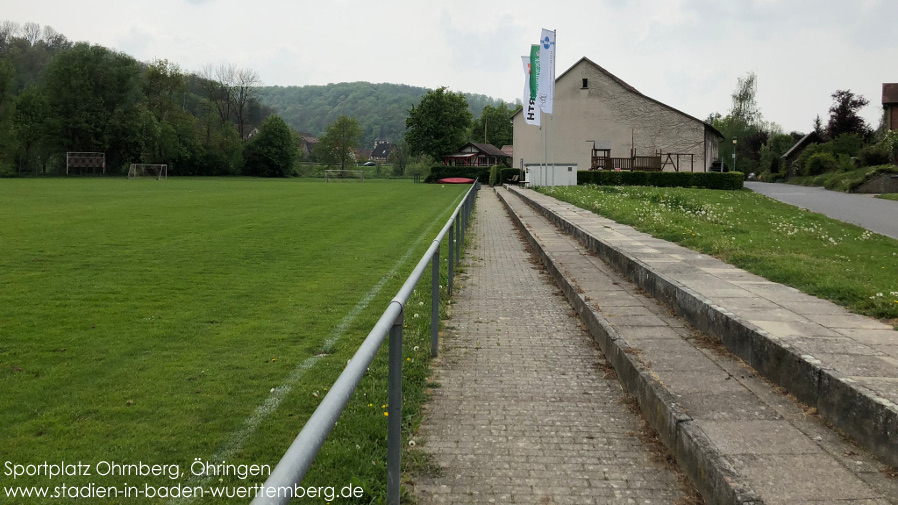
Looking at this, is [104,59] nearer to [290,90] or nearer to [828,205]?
[828,205]

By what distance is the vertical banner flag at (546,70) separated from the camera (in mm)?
32875

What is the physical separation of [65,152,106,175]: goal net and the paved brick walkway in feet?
223

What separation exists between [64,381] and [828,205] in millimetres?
28361

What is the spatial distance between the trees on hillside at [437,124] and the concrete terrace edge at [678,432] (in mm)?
82500

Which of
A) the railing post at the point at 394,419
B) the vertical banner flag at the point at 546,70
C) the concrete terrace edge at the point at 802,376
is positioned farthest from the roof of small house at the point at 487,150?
the railing post at the point at 394,419

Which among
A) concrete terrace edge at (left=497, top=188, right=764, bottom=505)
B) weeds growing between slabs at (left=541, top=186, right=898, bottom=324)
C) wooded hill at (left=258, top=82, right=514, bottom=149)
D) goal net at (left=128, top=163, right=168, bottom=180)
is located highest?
wooded hill at (left=258, top=82, right=514, bottom=149)

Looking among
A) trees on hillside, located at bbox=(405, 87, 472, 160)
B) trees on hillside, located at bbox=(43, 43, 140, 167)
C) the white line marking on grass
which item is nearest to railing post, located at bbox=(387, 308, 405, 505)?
the white line marking on grass

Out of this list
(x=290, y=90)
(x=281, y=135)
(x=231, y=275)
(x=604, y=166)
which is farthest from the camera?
(x=290, y=90)

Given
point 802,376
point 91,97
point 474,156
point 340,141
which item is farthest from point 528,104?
point 340,141

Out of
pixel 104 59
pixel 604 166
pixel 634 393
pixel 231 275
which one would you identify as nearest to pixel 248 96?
pixel 104 59

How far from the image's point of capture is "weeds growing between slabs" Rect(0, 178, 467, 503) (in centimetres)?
367

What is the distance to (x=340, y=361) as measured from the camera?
213 inches

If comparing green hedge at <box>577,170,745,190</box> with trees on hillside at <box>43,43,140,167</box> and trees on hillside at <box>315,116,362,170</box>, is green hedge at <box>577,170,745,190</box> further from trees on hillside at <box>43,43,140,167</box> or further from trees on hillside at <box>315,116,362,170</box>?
trees on hillside at <box>315,116,362,170</box>

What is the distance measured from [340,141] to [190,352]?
101662mm
